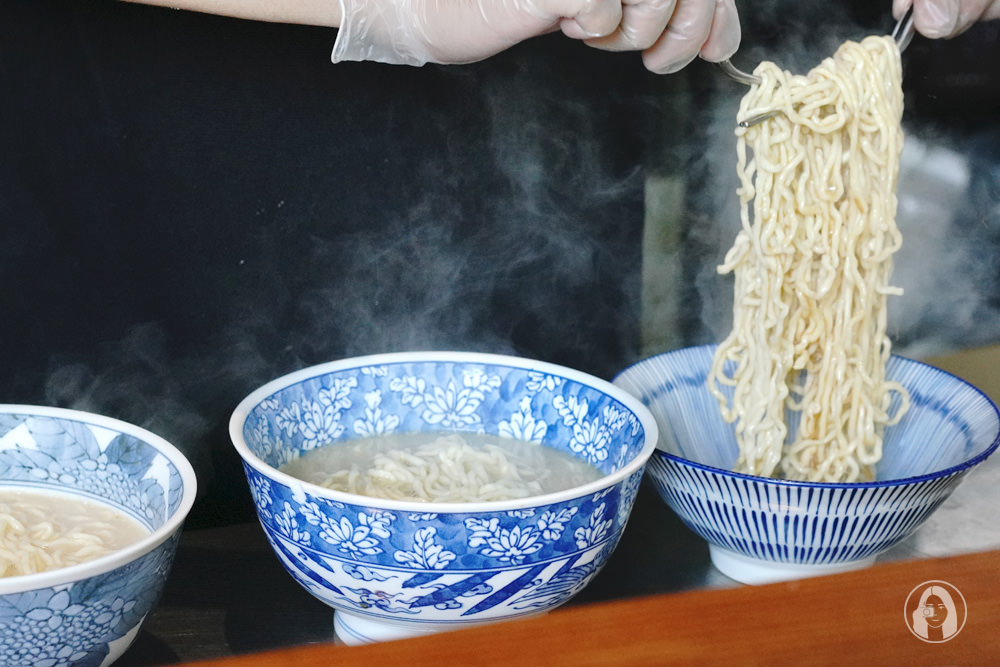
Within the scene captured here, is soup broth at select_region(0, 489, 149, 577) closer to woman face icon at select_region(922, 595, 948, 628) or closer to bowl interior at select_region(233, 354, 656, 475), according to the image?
bowl interior at select_region(233, 354, 656, 475)

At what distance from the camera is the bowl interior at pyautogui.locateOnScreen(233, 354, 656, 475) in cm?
166

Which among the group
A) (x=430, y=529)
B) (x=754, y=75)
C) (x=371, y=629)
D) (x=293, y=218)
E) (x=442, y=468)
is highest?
(x=754, y=75)

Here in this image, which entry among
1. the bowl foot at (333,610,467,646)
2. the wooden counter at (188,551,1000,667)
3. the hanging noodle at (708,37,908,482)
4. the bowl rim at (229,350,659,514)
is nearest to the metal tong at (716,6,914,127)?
the hanging noodle at (708,37,908,482)

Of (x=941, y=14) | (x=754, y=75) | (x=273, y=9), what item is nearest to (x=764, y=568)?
(x=754, y=75)

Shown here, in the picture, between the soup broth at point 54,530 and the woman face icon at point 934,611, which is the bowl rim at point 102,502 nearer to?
the soup broth at point 54,530

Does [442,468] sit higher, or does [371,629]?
[442,468]

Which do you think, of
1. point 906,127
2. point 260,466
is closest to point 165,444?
point 260,466

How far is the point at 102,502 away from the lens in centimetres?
153

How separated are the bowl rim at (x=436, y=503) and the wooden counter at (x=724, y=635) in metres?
0.21

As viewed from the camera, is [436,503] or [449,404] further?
[449,404]

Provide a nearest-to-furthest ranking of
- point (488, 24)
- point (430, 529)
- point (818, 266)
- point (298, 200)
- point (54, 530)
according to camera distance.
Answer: point (430, 529), point (54, 530), point (488, 24), point (818, 266), point (298, 200)

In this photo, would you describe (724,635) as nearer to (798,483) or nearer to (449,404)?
(798,483)

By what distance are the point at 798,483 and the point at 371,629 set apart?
630 mm
